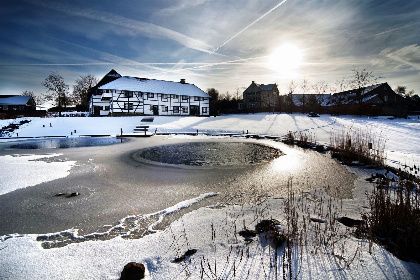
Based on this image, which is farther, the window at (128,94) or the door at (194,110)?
the door at (194,110)

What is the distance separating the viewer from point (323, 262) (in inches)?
123

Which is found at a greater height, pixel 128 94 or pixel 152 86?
pixel 152 86

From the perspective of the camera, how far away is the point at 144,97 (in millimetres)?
42781

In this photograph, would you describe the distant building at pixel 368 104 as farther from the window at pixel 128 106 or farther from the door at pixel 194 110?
the window at pixel 128 106

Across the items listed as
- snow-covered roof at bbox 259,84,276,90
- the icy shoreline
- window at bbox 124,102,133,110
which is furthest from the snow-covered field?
snow-covered roof at bbox 259,84,276,90

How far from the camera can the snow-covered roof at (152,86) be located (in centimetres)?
4014

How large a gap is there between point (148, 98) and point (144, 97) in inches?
34.4

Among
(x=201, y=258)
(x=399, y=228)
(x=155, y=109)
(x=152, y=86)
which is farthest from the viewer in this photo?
(x=152, y=86)

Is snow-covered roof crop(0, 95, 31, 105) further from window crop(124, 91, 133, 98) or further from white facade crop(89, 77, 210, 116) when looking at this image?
window crop(124, 91, 133, 98)

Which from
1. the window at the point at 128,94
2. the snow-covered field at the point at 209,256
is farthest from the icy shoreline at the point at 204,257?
the window at the point at 128,94

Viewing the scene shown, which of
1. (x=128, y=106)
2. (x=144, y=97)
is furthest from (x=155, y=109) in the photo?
(x=128, y=106)

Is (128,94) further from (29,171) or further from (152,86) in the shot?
(29,171)

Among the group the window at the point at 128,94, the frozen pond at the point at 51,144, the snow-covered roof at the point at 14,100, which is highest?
the snow-covered roof at the point at 14,100

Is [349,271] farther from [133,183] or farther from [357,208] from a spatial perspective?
[133,183]
